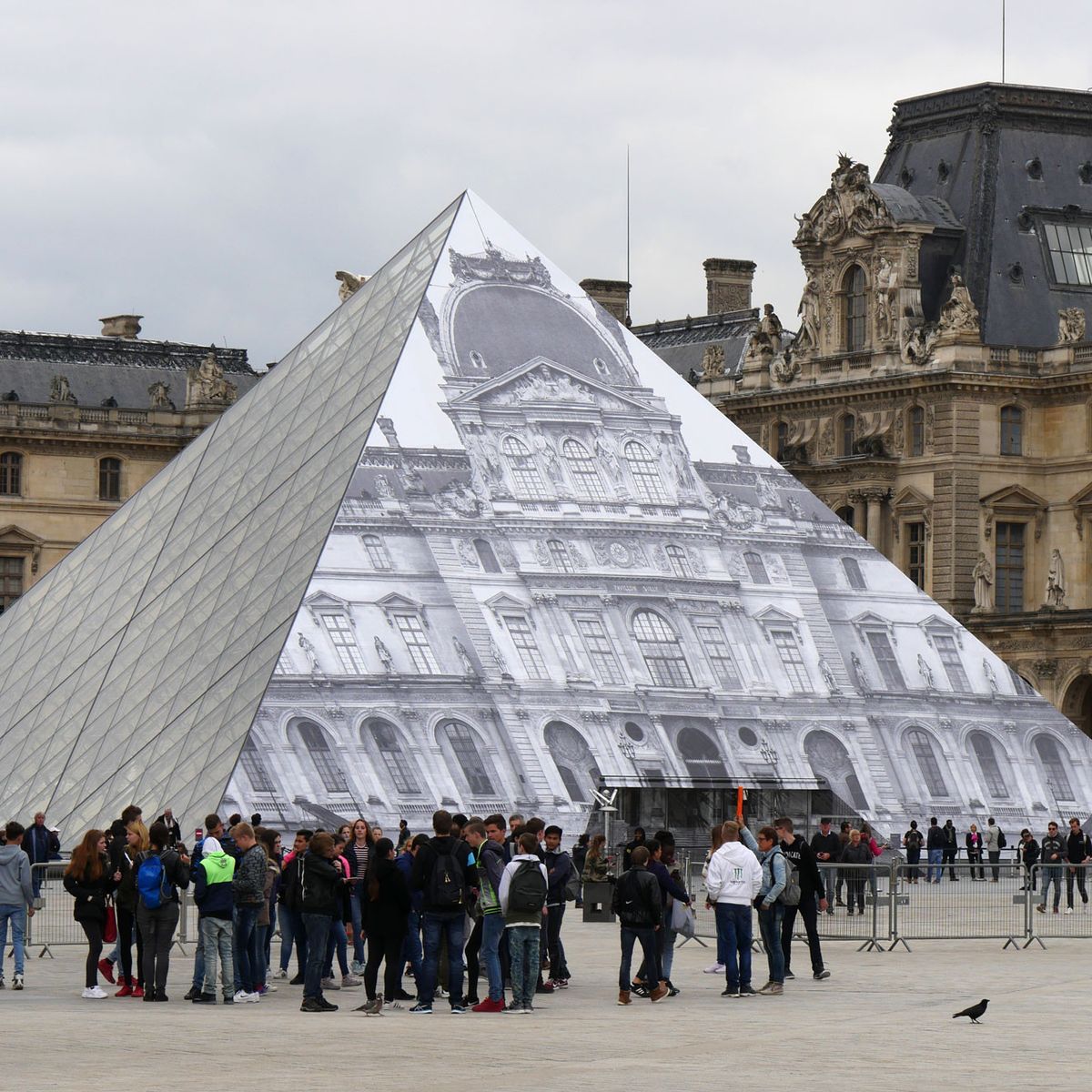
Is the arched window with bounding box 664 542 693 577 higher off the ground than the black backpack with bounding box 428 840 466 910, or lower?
higher

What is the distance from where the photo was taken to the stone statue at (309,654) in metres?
34.8

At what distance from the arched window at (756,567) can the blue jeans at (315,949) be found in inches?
734

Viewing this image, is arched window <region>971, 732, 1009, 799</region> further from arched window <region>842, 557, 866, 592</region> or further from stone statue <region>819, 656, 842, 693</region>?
arched window <region>842, 557, 866, 592</region>

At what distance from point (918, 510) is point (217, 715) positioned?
3695 centimetres

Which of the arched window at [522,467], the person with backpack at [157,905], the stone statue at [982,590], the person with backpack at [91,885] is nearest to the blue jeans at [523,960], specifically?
the person with backpack at [157,905]

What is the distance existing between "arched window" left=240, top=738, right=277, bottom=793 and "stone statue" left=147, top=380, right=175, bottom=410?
5176 centimetres

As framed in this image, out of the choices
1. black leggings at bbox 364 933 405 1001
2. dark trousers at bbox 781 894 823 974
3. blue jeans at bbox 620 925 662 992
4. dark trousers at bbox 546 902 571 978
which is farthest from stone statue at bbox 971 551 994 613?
black leggings at bbox 364 933 405 1001

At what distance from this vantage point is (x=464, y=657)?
36.4 meters

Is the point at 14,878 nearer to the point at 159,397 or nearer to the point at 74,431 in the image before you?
the point at 74,431

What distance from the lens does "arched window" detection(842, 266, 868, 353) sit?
234 ft

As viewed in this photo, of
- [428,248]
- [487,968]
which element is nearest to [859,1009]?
[487,968]

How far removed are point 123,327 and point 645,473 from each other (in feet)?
183

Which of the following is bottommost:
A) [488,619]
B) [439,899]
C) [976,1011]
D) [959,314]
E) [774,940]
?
[976,1011]

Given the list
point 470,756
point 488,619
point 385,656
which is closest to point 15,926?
point 470,756
